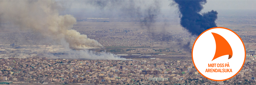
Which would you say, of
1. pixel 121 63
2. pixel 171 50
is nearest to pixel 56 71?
pixel 121 63

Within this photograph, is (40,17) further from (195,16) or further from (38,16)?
(195,16)

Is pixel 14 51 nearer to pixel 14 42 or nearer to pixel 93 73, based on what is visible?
pixel 14 42

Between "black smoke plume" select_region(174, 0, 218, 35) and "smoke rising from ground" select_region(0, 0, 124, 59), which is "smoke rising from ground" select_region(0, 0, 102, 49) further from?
"black smoke plume" select_region(174, 0, 218, 35)

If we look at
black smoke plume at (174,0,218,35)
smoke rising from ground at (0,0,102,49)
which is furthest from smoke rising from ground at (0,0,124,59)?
black smoke plume at (174,0,218,35)

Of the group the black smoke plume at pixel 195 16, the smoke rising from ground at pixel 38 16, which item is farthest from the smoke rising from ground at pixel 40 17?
the black smoke plume at pixel 195 16

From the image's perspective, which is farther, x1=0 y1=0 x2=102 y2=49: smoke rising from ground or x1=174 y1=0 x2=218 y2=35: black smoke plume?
x1=174 y1=0 x2=218 y2=35: black smoke plume

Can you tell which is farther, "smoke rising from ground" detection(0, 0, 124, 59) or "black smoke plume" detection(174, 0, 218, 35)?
"black smoke plume" detection(174, 0, 218, 35)
